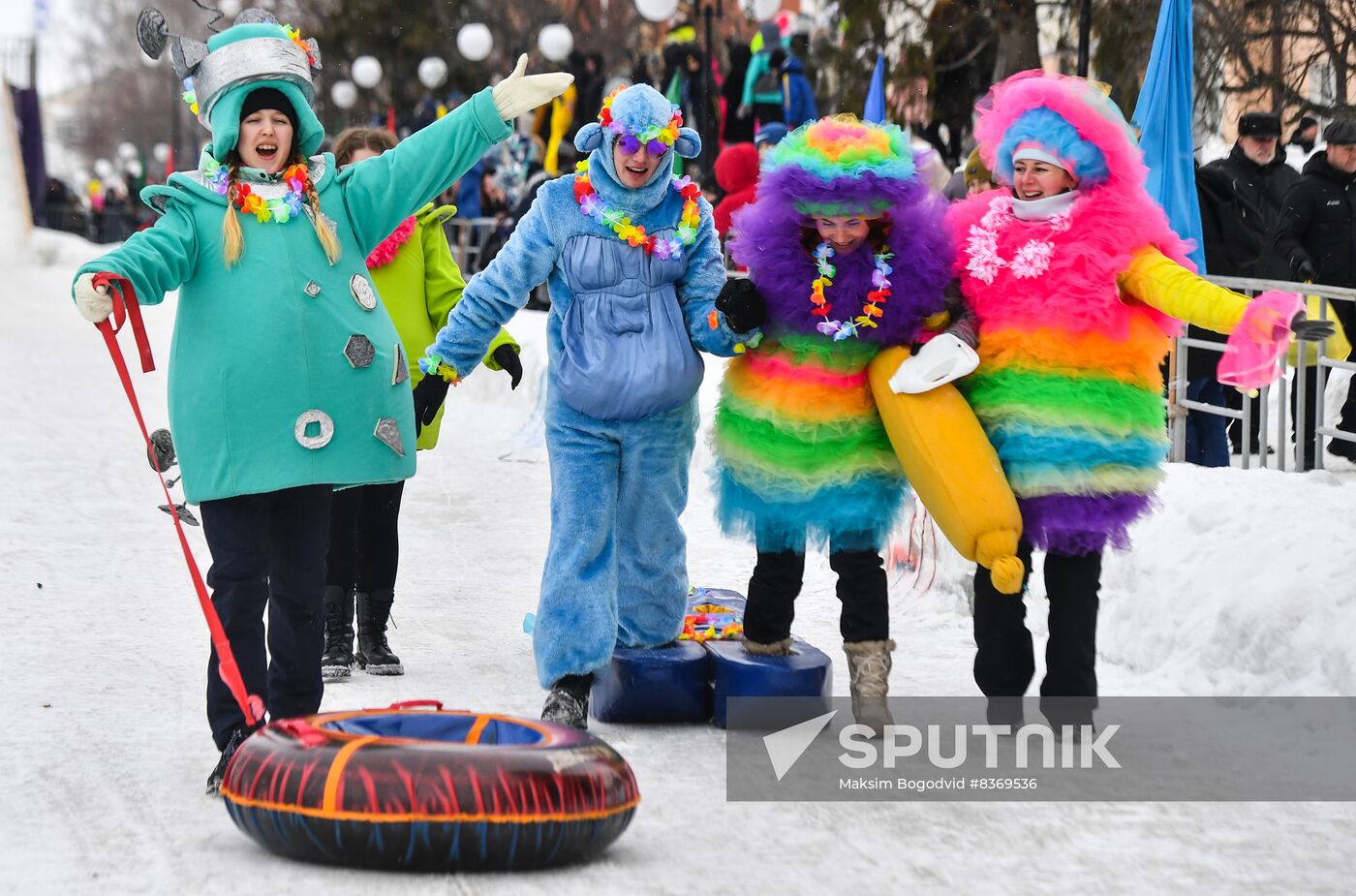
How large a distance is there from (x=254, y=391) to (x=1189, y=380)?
228 inches

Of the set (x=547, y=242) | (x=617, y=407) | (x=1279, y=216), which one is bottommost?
(x=617, y=407)

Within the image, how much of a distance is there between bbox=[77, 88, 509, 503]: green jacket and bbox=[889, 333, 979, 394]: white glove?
139 cm

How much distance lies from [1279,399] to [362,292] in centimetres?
495

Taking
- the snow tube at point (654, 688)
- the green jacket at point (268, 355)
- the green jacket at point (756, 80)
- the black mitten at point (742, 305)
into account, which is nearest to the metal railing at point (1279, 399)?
the black mitten at point (742, 305)

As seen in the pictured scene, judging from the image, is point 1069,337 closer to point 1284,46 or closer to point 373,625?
point 373,625

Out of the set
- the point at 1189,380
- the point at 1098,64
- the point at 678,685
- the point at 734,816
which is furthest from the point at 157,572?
the point at 1098,64

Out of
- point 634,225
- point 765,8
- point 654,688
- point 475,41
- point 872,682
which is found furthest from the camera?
point 475,41

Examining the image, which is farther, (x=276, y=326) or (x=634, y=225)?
(x=634, y=225)

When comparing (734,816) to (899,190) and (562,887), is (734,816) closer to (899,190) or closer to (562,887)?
(562,887)

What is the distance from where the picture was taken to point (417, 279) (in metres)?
6.29

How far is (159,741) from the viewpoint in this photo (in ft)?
16.5

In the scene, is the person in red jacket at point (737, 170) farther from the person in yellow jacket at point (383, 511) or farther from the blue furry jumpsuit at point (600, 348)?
the blue furry jumpsuit at point (600, 348)

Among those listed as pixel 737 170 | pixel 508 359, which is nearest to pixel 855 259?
pixel 508 359

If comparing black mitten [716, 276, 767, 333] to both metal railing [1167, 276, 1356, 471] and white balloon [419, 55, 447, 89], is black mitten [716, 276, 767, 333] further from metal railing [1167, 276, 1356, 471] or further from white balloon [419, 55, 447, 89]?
white balloon [419, 55, 447, 89]
